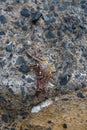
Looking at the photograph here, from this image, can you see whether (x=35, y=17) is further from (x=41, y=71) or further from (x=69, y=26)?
(x=41, y=71)

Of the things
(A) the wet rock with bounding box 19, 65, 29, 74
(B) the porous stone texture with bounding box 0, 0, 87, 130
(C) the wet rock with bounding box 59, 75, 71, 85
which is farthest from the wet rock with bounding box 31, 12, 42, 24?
(C) the wet rock with bounding box 59, 75, 71, 85

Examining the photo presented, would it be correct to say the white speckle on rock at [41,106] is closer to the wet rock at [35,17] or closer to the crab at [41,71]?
the crab at [41,71]

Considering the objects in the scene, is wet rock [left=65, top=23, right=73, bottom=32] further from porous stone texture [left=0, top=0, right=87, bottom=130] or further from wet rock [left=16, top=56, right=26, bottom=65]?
wet rock [left=16, top=56, right=26, bottom=65]

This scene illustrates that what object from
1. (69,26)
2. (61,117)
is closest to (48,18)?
(69,26)

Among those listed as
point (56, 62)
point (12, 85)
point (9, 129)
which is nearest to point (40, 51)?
point (56, 62)

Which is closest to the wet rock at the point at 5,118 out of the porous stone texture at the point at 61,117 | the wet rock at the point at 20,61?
the porous stone texture at the point at 61,117

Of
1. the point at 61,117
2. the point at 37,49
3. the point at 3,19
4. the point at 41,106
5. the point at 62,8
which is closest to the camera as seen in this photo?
the point at 61,117
